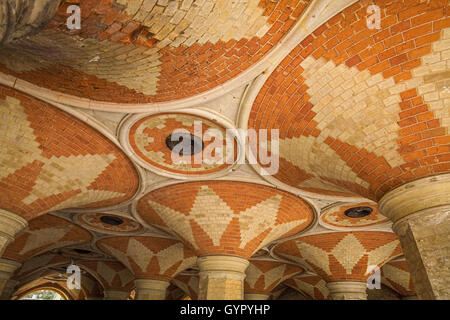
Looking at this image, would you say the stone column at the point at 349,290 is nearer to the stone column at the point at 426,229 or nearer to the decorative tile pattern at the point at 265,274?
the decorative tile pattern at the point at 265,274

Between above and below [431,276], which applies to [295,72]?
above

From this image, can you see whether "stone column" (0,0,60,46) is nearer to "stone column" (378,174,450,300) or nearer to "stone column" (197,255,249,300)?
"stone column" (378,174,450,300)

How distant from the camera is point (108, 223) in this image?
8953mm

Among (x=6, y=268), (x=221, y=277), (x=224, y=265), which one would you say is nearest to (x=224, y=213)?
(x=224, y=265)

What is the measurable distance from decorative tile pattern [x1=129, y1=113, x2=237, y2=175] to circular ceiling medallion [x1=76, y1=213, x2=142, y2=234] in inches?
132

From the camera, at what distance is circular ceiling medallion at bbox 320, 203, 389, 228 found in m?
7.25

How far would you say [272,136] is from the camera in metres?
4.53

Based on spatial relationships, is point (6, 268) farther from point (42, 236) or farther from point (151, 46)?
point (151, 46)

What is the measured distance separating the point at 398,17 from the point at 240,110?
2107 millimetres

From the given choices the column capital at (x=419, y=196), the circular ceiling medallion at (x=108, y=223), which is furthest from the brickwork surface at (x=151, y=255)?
the column capital at (x=419, y=196)

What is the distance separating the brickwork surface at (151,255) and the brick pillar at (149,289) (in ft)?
0.52

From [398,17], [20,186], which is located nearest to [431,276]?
[398,17]

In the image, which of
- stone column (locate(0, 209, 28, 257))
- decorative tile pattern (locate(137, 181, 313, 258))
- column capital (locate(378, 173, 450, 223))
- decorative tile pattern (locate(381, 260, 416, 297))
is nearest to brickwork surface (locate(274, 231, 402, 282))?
decorative tile pattern (locate(137, 181, 313, 258))

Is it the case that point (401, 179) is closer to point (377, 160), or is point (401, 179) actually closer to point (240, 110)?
point (377, 160)
